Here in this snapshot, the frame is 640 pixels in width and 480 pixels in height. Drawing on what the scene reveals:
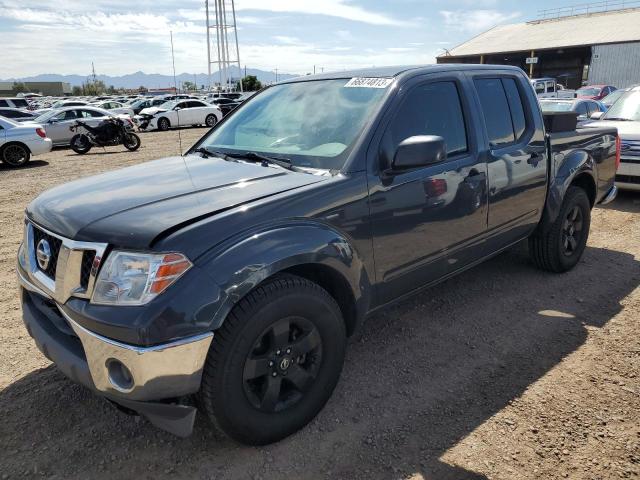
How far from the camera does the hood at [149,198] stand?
89.7 inches

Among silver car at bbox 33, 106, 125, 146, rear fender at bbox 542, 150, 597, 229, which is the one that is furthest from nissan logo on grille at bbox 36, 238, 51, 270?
silver car at bbox 33, 106, 125, 146

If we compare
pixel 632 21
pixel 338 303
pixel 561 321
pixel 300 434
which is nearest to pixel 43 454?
pixel 300 434

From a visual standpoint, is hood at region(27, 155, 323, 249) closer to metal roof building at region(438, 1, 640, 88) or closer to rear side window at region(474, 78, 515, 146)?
rear side window at region(474, 78, 515, 146)

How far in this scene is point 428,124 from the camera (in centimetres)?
331

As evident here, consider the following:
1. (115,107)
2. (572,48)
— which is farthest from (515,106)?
(572,48)

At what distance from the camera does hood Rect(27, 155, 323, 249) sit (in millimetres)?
2279

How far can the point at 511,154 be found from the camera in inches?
152

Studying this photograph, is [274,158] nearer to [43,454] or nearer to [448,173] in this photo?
[448,173]

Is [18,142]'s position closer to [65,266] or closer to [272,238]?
[65,266]

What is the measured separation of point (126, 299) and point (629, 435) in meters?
2.58

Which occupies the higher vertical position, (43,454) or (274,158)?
(274,158)

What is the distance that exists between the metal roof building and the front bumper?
43590 mm

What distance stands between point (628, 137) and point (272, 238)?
720cm

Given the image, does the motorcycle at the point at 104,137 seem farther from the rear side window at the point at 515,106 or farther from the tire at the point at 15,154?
the rear side window at the point at 515,106
